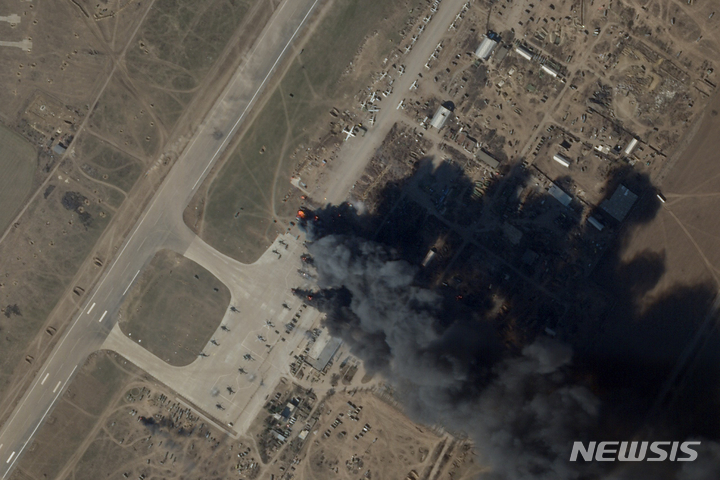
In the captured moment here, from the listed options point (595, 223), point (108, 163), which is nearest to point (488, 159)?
point (595, 223)

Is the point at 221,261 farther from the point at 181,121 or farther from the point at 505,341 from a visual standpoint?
the point at 505,341

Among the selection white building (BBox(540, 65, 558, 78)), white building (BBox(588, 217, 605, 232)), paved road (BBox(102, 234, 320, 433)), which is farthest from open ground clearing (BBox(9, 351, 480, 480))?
white building (BBox(540, 65, 558, 78))

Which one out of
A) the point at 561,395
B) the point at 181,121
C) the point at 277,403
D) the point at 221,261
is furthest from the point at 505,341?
the point at 181,121

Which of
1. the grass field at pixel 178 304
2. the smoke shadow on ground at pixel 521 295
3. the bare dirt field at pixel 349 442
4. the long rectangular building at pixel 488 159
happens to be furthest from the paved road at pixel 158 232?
the long rectangular building at pixel 488 159

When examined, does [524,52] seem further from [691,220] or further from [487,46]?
[691,220]

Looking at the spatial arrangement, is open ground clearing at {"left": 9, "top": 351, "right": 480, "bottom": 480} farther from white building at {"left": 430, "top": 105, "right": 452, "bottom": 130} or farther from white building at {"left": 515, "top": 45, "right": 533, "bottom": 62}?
white building at {"left": 515, "top": 45, "right": 533, "bottom": 62}

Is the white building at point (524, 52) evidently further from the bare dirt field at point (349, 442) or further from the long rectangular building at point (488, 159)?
the bare dirt field at point (349, 442)
